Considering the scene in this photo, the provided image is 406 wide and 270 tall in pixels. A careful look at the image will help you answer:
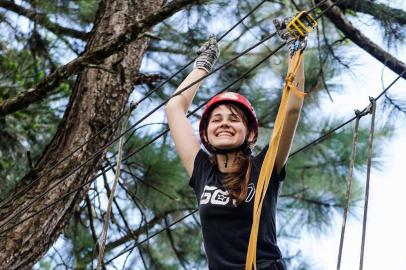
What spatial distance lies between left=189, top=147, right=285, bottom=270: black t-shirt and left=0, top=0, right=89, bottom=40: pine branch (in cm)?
209

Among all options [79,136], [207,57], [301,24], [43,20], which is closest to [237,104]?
[301,24]

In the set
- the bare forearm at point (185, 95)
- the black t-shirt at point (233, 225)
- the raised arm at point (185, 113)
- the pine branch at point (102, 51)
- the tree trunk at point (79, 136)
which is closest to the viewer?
the black t-shirt at point (233, 225)

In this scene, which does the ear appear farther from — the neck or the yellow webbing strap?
the yellow webbing strap

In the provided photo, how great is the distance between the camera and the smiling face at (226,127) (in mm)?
2133

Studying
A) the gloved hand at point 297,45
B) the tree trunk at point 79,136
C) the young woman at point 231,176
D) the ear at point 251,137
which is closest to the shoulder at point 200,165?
the young woman at point 231,176

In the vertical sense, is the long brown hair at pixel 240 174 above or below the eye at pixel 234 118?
below

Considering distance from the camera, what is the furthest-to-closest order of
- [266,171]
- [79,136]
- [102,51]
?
[79,136]
[102,51]
[266,171]

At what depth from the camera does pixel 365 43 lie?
128 inches

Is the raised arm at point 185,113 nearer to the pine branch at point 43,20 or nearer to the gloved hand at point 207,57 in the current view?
the gloved hand at point 207,57

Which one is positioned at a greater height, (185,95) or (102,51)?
(102,51)

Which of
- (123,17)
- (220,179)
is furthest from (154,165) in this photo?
(220,179)

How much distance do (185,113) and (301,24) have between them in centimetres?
46

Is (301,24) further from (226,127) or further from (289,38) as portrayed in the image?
(226,127)

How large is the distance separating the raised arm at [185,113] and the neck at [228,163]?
107 mm
